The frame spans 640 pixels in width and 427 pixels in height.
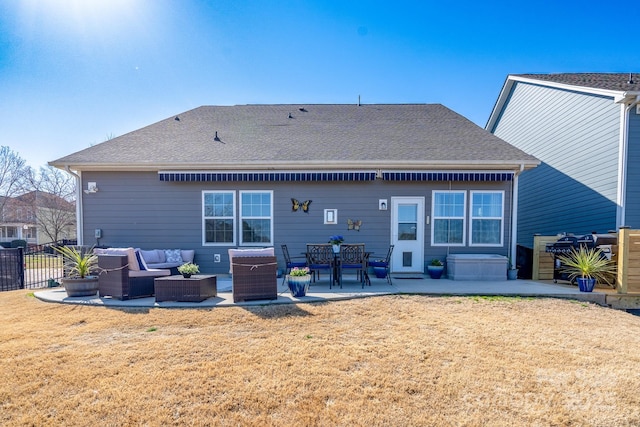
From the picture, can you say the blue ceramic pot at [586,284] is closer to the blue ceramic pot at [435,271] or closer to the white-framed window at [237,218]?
the blue ceramic pot at [435,271]

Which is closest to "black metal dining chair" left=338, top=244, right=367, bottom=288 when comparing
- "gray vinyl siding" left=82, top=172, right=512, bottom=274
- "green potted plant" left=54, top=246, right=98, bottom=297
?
"gray vinyl siding" left=82, top=172, right=512, bottom=274

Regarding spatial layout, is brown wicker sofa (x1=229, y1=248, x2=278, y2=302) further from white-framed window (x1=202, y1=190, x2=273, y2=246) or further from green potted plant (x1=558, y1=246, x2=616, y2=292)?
green potted plant (x1=558, y1=246, x2=616, y2=292)

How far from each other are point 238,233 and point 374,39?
26.0 feet

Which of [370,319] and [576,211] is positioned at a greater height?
[576,211]

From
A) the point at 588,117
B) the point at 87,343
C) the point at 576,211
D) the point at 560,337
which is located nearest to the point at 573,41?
the point at 588,117

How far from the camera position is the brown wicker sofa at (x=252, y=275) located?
5.31 meters

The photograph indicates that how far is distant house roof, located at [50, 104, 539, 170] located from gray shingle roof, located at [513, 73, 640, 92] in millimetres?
2804

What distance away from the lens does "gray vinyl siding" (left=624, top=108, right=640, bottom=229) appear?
7.45 metres

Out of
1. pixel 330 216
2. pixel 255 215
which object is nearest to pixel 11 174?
pixel 255 215

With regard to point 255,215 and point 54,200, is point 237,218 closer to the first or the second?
point 255,215

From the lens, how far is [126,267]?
554 cm

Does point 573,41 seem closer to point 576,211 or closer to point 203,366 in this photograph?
point 576,211

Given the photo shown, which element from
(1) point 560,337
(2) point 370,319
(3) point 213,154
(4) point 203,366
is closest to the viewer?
(4) point 203,366

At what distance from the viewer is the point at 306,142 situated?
8.88 m
